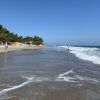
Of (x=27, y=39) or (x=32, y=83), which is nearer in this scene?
(x=32, y=83)

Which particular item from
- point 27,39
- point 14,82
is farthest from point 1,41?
point 14,82

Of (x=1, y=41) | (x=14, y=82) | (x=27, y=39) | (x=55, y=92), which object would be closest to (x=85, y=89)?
(x=55, y=92)

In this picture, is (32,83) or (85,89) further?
(32,83)

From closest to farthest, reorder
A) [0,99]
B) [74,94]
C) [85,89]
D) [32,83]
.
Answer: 1. [0,99]
2. [74,94]
3. [85,89]
4. [32,83]

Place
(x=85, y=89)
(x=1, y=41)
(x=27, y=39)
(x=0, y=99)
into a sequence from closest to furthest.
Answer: (x=0, y=99), (x=85, y=89), (x=1, y=41), (x=27, y=39)

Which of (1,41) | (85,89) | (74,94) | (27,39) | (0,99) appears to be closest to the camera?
(0,99)

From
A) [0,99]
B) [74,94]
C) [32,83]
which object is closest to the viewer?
[0,99]

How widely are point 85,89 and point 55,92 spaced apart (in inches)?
64.2

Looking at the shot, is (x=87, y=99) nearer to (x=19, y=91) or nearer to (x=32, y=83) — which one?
(x=19, y=91)

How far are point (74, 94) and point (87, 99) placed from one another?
3.19 feet

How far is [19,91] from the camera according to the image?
1166cm

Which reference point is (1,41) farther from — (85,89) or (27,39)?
(85,89)

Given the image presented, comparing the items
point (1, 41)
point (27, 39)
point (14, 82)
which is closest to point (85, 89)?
point (14, 82)

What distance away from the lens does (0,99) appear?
395 inches
